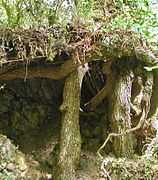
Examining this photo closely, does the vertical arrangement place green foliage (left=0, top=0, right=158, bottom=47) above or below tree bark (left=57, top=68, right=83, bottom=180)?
above

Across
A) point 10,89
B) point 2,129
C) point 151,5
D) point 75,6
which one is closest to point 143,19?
point 151,5

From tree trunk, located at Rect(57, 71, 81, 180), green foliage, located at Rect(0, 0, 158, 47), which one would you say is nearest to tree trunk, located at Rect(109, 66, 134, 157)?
tree trunk, located at Rect(57, 71, 81, 180)

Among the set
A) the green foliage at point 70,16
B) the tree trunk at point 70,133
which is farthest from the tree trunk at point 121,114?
the green foliage at point 70,16

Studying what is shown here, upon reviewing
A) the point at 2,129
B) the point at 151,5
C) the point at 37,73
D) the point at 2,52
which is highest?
the point at 151,5

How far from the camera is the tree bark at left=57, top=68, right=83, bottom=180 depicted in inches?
121

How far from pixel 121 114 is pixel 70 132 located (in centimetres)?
93

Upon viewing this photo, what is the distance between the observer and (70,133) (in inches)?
129

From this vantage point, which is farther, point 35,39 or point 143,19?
point 143,19

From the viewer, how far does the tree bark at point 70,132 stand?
306 centimetres

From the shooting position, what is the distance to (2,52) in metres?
2.95

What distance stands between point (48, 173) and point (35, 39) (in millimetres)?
2097

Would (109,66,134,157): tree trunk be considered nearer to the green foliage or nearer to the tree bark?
the tree bark

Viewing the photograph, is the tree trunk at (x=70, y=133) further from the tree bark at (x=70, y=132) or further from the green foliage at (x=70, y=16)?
the green foliage at (x=70, y=16)

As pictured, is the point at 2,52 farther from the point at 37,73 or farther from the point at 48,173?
the point at 48,173
